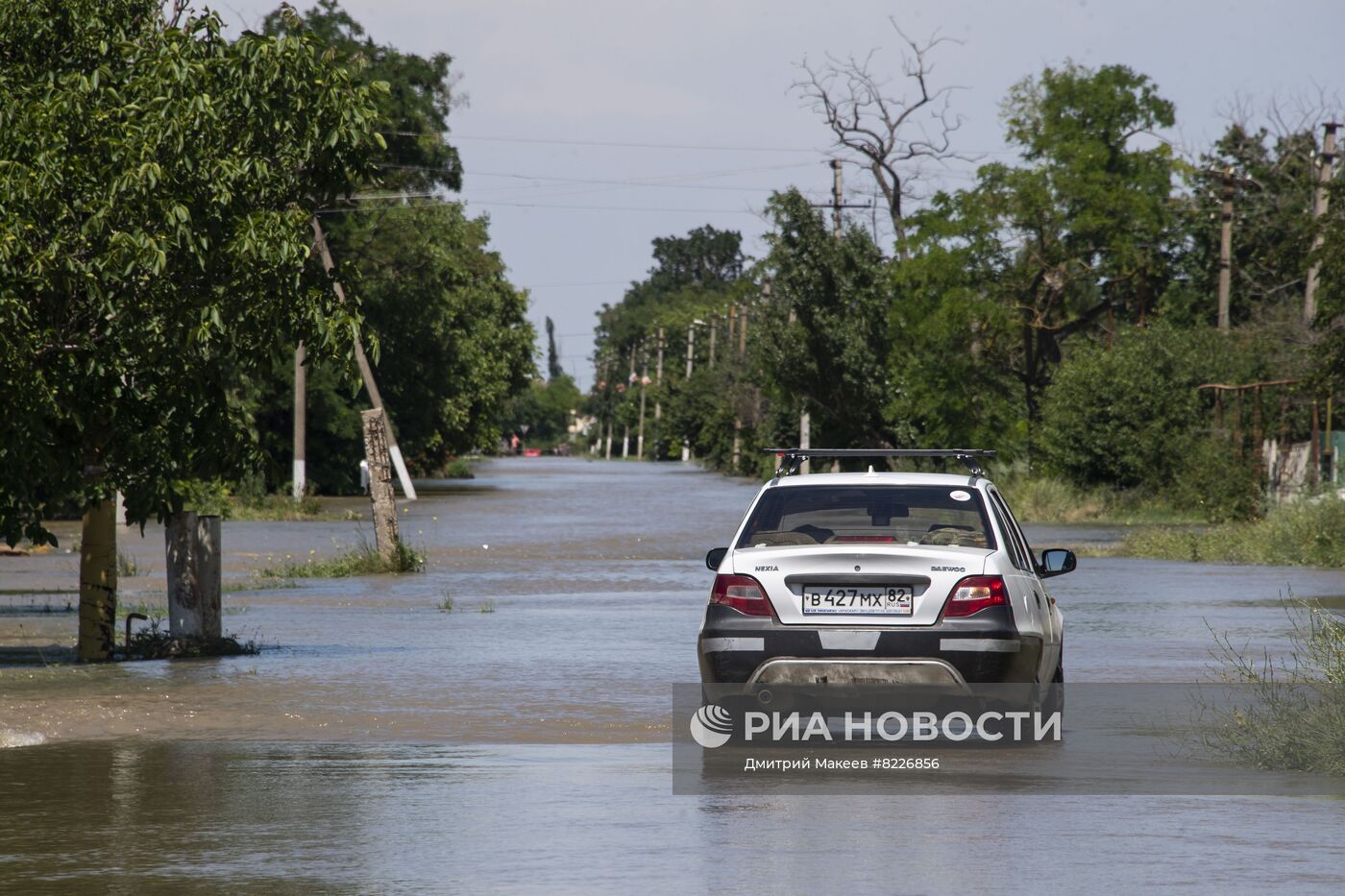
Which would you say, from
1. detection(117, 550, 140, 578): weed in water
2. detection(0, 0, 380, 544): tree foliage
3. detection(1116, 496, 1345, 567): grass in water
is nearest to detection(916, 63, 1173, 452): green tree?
detection(1116, 496, 1345, 567): grass in water

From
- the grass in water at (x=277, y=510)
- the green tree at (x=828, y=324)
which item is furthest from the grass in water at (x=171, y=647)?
the green tree at (x=828, y=324)

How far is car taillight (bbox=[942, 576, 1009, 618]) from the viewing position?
10320 millimetres

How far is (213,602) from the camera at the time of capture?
16734 mm

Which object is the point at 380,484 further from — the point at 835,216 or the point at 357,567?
the point at 835,216

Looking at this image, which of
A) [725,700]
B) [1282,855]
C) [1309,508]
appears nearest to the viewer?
[1282,855]

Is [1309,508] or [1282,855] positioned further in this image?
[1309,508]

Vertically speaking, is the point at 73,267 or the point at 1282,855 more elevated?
the point at 73,267

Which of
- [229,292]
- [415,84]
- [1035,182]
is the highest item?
[415,84]

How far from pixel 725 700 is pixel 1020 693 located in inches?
60.7

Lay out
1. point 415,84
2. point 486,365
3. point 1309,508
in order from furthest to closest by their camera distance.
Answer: point 486,365 < point 415,84 < point 1309,508

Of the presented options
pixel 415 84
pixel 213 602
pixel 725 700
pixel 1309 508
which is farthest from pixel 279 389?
pixel 725 700

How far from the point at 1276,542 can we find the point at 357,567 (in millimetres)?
14364

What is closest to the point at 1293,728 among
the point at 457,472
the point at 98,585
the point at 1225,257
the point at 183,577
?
the point at 183,577

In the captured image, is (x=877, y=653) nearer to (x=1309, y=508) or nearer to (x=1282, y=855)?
(x=1282, y=855)
